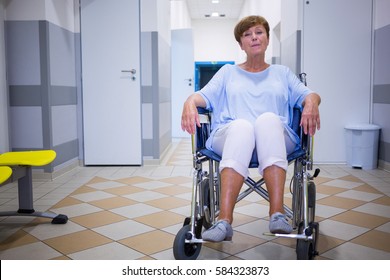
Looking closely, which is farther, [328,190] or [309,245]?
[328,190]

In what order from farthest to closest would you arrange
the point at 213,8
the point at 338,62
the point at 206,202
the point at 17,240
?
the point at 213,8 < the point at 338,62 < the point at 17,240 < the point at 206,202

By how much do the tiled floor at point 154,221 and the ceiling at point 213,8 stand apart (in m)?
8.36

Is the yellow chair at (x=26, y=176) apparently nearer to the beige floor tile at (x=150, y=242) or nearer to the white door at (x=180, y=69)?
the beige floor tile at (x=150, y=242)

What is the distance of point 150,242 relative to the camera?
7.70ft

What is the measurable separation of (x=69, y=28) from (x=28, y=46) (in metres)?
0.72

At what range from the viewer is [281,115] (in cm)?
225

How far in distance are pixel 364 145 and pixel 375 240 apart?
232 centimetres

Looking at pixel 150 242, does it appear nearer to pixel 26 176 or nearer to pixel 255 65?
pixel 26 176

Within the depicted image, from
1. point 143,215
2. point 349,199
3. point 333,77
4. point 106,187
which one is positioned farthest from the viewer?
point 333,77

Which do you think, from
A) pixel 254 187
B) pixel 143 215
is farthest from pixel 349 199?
pixel 143 215

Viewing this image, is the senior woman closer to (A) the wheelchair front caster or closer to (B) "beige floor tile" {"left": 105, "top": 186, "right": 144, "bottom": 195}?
(A) the wheelchair front caster

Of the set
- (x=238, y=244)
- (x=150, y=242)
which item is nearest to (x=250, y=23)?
(x=238, y=244)

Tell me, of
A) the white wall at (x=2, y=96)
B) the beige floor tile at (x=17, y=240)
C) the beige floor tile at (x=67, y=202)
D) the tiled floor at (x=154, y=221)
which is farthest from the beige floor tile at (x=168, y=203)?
the white wall at (x=2, y=96)

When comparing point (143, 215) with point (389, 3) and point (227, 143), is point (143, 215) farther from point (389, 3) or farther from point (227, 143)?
point (389, 3)
